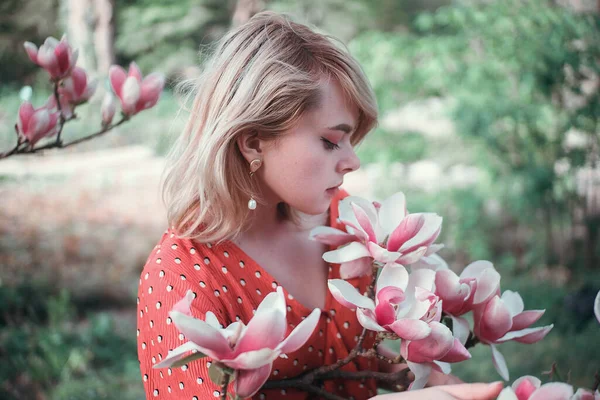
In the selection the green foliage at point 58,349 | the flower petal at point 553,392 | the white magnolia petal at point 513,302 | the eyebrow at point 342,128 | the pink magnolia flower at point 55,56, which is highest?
the pink magnolia flower at point 55,56

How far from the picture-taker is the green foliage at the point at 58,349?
2.31 metres

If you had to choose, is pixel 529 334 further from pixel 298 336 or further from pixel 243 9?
pixel 243 9

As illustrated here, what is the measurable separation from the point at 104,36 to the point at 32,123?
242 centimetres

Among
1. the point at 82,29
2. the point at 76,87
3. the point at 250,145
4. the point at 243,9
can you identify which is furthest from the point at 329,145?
the point at 243,9

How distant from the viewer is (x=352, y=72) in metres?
1.14

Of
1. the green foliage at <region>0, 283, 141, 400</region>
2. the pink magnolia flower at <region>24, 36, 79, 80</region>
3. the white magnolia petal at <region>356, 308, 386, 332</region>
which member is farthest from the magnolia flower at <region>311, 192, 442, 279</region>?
the green foliage at <region>0, 283, 141, 400</region>

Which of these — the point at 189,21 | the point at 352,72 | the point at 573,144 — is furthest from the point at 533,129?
the point at 352,72

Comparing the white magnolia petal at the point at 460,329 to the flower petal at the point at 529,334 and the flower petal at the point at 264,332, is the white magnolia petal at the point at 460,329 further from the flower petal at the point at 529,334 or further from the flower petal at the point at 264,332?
the flower petal at the point at 264,332

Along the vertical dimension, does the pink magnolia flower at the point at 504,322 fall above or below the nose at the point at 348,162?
below

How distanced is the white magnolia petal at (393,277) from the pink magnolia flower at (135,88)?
2.02 ft

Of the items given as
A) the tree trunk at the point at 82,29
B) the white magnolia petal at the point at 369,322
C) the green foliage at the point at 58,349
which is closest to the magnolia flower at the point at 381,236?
the white magnolia petal at the point at 369,322

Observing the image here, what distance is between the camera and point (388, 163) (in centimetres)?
392

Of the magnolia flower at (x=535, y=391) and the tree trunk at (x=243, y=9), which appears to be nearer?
the magnolia flower at (x=535, y=391)

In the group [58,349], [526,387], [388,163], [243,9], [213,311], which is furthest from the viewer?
[388,163]
